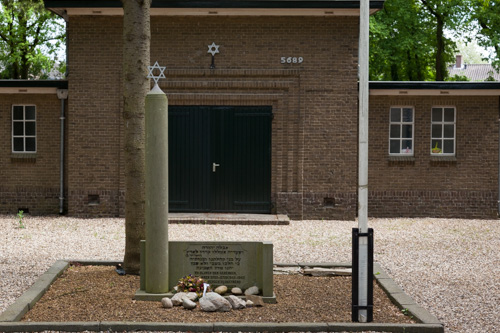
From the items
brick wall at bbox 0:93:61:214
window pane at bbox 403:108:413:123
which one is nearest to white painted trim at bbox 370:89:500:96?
window pane at bbox 403:108:413:123

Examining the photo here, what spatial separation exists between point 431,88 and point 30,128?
10299mm

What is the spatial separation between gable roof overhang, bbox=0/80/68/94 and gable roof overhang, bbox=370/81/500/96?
7.84 metres

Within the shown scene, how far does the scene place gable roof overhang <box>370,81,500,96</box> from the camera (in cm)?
1609

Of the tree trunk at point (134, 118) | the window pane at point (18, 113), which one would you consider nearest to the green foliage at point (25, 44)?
the window pane at point (18, 113)

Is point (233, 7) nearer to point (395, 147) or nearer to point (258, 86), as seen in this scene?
point (258, 86)

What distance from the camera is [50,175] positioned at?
16.6m

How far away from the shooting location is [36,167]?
1666cm

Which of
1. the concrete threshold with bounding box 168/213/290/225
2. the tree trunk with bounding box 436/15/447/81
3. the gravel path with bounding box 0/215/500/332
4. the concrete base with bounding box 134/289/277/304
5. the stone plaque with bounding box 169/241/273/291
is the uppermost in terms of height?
the tree trunk with bounding box 436/15/447/81

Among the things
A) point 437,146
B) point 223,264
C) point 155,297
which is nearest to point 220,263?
point 223,264

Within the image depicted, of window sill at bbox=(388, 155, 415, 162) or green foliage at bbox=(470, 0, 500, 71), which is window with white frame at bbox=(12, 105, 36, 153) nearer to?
window sill at bbox=(388, 155, 415, 162)

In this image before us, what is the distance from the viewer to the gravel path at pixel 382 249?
748 cm

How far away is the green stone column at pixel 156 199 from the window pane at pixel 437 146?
1141 cm

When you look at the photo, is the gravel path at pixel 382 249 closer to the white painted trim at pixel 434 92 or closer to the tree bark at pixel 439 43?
the white painted trim at pixel 434 92

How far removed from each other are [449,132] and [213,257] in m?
11.4
